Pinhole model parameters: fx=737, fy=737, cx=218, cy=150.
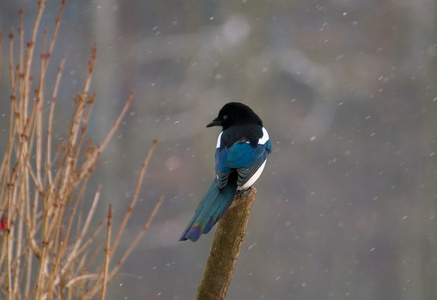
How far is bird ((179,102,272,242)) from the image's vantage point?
190 cm

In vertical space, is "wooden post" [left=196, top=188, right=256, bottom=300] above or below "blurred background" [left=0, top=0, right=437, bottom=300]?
above

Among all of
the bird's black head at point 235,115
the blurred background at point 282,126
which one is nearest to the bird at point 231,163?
the bird's black head at point 235,115

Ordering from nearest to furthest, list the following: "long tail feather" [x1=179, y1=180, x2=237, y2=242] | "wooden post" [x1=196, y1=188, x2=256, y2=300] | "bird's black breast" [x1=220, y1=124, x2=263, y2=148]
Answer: "long tail feather" [x1=179, y1=180, x2=237, y2=242] < "wooden post" [x1=196, y1=188, x2=256, y2=300] < "bird's black breast" [x1=220, y1=124, x2=263, y2=148]

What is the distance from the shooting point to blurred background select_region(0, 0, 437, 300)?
A: 5.91 metres

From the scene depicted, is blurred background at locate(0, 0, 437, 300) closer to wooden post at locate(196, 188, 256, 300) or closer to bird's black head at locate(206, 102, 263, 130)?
bird's black head at locate(206, 102, 263, 130)

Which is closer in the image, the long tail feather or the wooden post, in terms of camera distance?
the long tail feather

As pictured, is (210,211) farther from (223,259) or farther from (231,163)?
(231,163)

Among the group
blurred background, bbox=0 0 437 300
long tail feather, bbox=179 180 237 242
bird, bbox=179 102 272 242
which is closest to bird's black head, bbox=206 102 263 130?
bird, bbox=179 102 272 242

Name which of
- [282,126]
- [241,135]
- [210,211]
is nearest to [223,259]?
[210,211]

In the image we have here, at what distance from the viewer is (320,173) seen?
20.8 feet

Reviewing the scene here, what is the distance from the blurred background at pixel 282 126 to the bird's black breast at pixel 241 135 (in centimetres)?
324

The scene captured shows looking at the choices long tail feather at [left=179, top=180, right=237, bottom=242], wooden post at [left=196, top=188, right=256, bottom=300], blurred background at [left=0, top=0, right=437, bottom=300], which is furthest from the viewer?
blurred background at [left=0, top=0, right=437, bottom=300]

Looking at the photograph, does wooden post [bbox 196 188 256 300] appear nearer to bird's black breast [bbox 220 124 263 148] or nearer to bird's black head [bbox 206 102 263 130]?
bird's black breast [bbox 220 124 263 148]

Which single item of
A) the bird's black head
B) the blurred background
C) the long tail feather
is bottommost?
the blurred background
